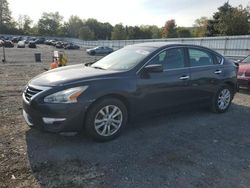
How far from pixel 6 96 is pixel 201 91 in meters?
5.20

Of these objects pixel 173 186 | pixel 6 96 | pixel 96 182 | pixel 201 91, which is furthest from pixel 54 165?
pixel 6 96

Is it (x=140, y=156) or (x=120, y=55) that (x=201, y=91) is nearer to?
(x=120, y=55)

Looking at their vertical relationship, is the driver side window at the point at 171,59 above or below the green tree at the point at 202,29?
below

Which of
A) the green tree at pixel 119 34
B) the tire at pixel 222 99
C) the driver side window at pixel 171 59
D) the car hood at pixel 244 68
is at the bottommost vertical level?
the tire at pixel 222 99

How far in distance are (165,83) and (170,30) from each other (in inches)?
2858

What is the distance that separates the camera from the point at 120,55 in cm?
521

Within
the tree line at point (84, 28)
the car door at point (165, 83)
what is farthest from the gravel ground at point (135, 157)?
the tree line at point (84, 28)

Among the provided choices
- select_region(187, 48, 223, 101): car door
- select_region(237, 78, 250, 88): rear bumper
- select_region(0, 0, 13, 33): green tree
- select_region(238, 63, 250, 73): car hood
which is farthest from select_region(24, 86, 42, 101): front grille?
select_region(0, 0, 13, 33): green tree

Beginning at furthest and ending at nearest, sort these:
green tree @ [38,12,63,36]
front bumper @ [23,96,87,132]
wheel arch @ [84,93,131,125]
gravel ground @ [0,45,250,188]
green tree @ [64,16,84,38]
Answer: green tree @ [64,16,84,38], green tree @ [38,12,63,36], wheel arch @ [84,93,131,125], front bumper @ [23,96,87,132], gravel ground @ [0,45,250,188]

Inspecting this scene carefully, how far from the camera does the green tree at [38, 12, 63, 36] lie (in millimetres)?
116250

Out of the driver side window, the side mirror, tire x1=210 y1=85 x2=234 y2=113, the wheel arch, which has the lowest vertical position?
tire x1=210 y1=85 x2=234 y2=113

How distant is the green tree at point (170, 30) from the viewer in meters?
71.4

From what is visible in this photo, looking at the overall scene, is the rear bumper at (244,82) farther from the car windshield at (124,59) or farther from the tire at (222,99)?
the car windshield at (124,59)

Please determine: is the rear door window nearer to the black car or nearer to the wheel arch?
the black car
